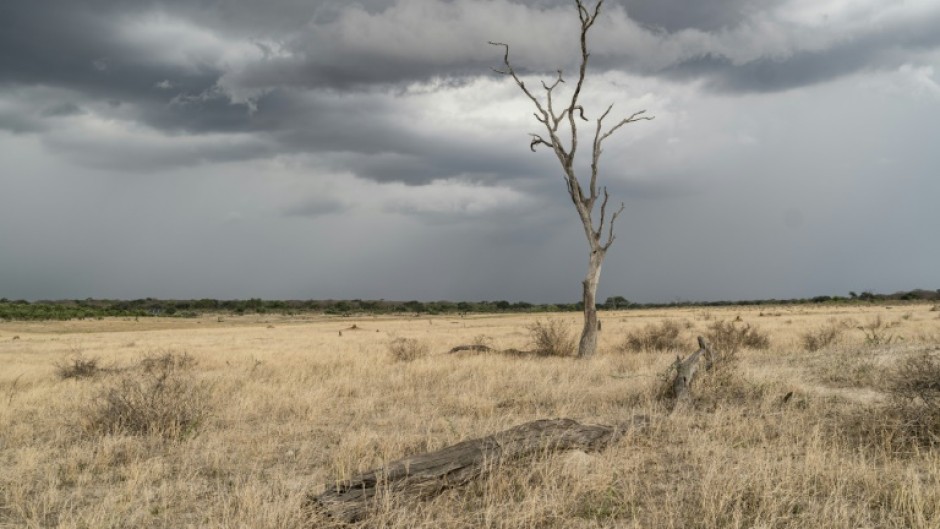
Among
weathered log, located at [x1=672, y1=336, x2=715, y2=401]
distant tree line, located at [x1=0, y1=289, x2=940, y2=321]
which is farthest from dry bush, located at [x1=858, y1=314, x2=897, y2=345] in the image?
distant tree line, located at [x1=0, y1=289, x2=940, y2=321]

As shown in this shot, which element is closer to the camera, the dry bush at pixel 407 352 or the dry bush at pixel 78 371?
the dry bush at pixel 78 371

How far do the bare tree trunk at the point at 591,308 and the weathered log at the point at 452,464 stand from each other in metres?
10.8

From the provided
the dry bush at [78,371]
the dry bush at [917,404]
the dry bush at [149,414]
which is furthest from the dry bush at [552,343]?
the dry bush at [78,371]

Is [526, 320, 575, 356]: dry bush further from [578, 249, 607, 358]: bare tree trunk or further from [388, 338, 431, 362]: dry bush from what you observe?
[388, 338, 431, 362]: dry bush

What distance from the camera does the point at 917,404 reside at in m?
7.84

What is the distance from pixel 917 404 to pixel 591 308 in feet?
36.5

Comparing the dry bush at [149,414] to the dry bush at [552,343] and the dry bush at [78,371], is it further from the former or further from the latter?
the dry bush at [552,343]

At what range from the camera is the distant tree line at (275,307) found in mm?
76812

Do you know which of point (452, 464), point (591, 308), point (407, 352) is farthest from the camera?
point (407, 352)

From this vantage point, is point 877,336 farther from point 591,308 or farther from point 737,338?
point 591,308

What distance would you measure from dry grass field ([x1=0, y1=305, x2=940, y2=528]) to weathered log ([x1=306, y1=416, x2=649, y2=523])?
0.46ft

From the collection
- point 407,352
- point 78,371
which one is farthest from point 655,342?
point 78,371

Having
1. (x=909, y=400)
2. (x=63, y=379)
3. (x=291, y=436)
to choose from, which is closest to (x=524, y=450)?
(x=291, y=436)

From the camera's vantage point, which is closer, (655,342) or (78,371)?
(78,371)
